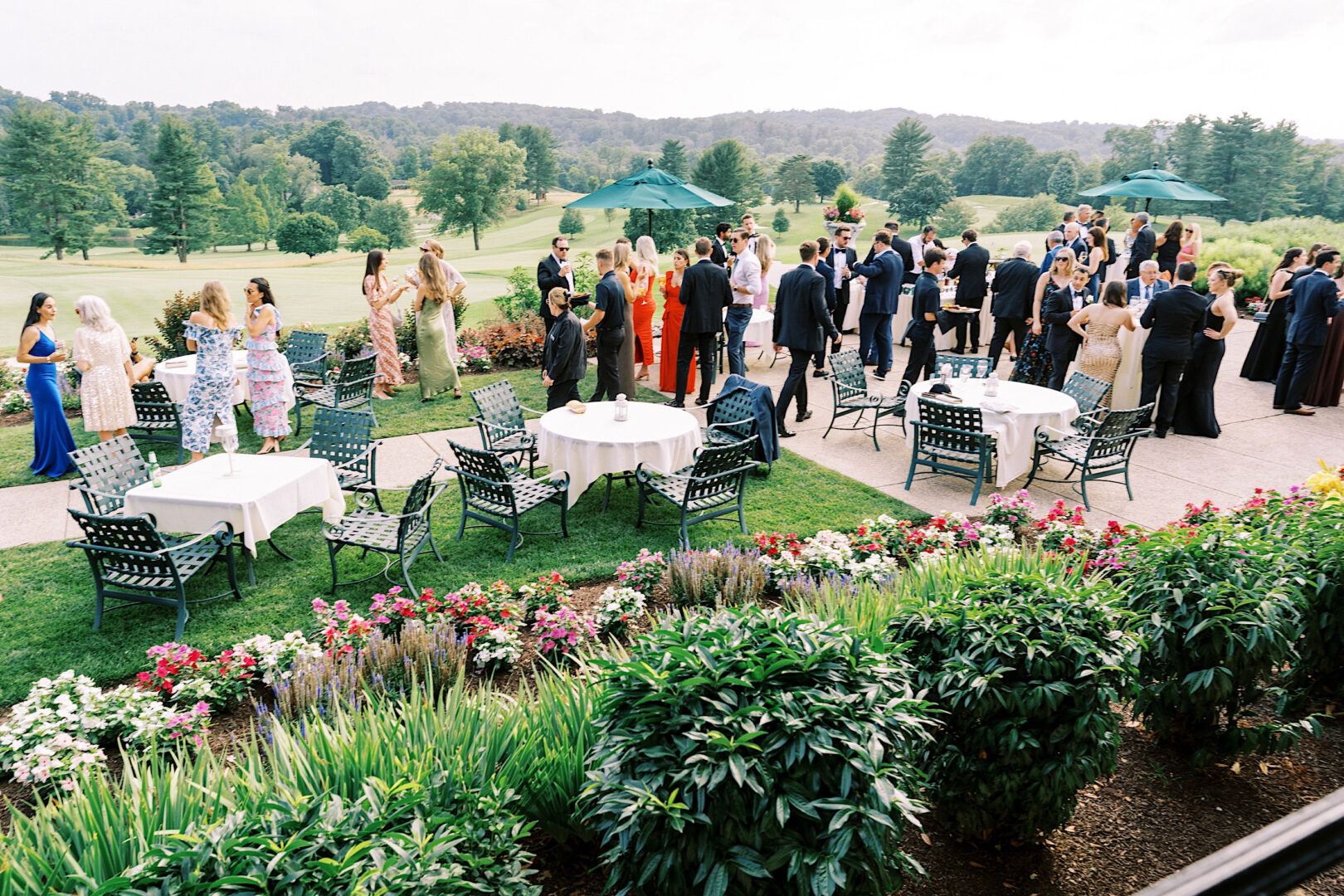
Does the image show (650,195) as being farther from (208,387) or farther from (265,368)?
(208,387)

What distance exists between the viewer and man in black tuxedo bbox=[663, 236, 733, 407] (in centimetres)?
1030

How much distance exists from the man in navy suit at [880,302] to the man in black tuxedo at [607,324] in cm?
400

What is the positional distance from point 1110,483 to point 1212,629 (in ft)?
18.1

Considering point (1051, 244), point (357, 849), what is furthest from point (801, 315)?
point (357, 849)

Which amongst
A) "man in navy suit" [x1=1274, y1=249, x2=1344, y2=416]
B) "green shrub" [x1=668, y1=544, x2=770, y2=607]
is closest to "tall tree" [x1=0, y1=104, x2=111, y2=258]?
"green shrub" [x1=668, y1=544, x2=770, y2=607]

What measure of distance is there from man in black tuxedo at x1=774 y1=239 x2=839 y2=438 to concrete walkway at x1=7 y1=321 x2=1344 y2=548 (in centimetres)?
73

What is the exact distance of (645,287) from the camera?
12164 millimetres

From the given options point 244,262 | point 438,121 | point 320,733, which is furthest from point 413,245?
point 320,733

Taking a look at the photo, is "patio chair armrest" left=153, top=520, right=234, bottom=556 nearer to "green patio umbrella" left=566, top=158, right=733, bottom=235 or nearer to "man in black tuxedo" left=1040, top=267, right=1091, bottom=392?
"green patio umbrella" left=566, top=158, right=733, bottom=235

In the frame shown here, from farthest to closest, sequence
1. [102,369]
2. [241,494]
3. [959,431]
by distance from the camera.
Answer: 1. [102,369]
2. [959,431]
3. [241,494]

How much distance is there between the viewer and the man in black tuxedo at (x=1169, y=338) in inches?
370

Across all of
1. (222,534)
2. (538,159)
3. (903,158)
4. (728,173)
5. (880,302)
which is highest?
(903,158)

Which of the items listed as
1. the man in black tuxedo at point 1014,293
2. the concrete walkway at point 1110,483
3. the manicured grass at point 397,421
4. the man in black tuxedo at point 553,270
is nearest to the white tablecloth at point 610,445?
the concrete walkway at point 1110,483

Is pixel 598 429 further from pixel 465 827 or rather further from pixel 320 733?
pixel 465 827
